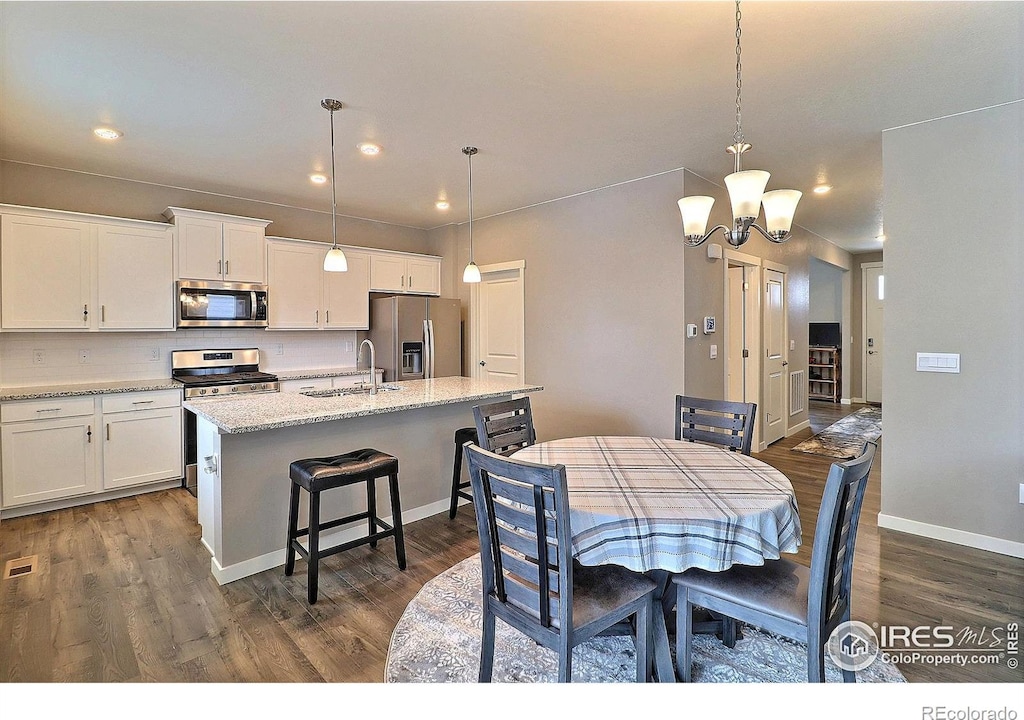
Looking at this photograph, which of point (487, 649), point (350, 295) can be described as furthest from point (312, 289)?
point (487, 649)

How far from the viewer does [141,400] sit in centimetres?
394

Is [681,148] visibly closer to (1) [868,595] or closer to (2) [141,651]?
(1) [868,595]

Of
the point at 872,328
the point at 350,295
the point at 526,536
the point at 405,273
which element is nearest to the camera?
the point at 526,536

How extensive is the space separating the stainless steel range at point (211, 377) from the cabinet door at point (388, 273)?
143 cm

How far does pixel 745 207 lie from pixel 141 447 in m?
4.50

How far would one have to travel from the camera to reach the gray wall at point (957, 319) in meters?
2.85

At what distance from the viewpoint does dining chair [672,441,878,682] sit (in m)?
1.45

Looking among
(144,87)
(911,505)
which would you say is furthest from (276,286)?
(911,505)

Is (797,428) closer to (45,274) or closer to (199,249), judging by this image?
(199,249)

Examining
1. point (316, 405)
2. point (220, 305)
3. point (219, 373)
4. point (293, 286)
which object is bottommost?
point (316, 405)

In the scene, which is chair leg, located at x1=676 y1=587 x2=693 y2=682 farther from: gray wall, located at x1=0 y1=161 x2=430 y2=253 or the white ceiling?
gray wall, located at x1=0 y1=161 x2=430 y2=253

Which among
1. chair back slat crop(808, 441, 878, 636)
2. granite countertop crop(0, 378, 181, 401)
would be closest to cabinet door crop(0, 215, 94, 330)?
granite countertop crop(0, 378, 181, 401)

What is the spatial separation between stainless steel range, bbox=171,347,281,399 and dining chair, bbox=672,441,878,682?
398 cm

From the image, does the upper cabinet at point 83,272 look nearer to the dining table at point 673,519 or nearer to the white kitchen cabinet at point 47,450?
the white kitchen cabinet at point 47,450
